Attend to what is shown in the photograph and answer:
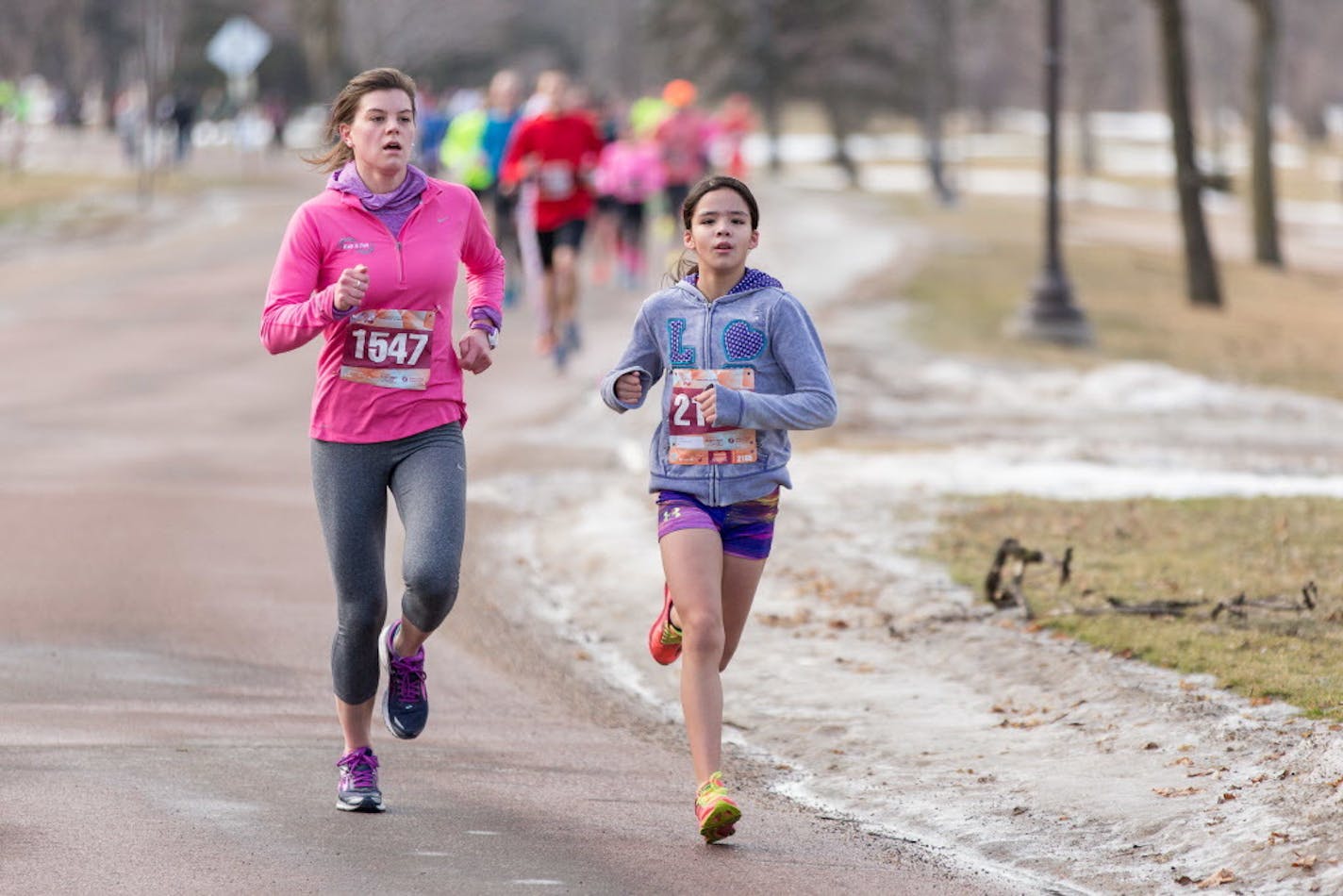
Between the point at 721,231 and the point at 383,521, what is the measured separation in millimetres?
1275

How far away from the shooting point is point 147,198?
42.9 metres

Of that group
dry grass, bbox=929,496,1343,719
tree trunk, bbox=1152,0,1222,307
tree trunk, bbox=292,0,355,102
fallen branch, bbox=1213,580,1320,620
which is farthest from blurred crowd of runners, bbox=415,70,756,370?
tree trunk, bbox=292,0,355,102

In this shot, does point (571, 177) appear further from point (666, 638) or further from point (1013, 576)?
point (666, 638)

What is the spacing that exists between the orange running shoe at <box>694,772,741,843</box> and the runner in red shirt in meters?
12.2

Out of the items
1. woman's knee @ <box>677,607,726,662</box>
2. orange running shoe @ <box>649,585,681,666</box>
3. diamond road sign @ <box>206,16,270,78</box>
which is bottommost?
orange running shoe @ <box>649,585,681,666</box>

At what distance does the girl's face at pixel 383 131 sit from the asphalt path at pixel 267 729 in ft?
5.96

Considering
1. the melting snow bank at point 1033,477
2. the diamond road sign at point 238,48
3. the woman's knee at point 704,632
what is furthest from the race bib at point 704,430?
the diamond road sign at point 238,48

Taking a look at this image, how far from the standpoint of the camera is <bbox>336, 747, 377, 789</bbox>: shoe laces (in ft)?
20.8

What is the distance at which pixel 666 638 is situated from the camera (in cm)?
657

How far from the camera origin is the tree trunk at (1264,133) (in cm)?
3510

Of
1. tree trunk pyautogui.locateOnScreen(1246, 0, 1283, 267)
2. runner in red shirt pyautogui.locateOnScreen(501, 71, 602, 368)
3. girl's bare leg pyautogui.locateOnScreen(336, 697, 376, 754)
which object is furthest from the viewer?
tree trunk pyautogui.locateOnScreen(1246, 0, 1283, 267)

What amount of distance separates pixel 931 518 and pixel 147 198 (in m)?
33.2

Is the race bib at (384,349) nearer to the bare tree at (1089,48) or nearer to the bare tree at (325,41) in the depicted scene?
the bare tree at (325,41)

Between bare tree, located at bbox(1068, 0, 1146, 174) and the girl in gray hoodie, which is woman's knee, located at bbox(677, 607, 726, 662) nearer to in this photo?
the girl in gray hoodie
